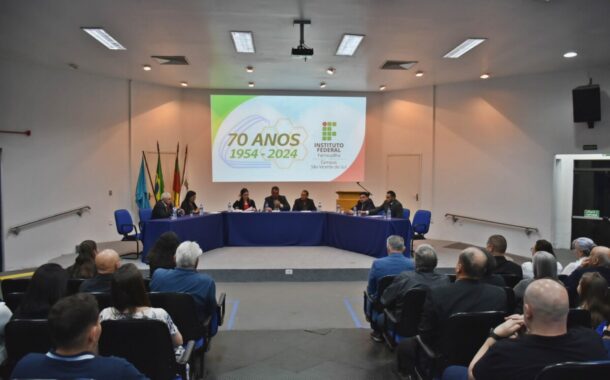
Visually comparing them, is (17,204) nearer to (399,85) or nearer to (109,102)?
(109,102)

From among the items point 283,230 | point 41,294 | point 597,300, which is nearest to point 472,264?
point 597,300

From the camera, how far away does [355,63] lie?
7289 millimetres

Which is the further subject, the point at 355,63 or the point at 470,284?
the point at 355,63

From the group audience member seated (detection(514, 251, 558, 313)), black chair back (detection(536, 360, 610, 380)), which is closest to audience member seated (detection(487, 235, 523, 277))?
audience member seated (detection(514, 251, 558, 313))

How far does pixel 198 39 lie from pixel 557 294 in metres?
5.68

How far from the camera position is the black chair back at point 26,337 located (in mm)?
2027

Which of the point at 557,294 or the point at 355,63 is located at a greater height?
the point at 355,63

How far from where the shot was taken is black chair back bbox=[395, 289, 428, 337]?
109 inches

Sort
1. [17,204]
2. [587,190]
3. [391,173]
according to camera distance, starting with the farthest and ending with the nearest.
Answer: [391,173] < [587,190] < [17,204]

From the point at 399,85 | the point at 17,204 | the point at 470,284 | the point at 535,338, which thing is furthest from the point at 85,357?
the point at 399,85

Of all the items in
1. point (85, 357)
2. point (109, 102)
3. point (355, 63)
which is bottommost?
point (85, 357)

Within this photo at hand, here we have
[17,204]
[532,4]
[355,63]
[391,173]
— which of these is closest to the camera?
[532,4]

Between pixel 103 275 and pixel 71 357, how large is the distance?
4.49 ft

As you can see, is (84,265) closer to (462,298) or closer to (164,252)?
(164,252)
